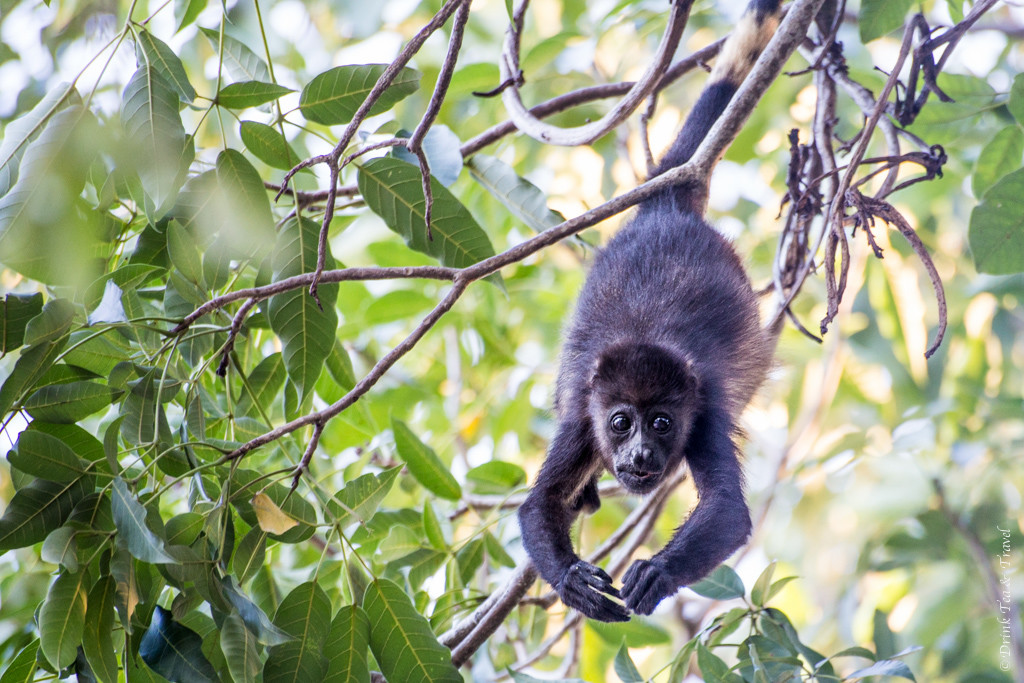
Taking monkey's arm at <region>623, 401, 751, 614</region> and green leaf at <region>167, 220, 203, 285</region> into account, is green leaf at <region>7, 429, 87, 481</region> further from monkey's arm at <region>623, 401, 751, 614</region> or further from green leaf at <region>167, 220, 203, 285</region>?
monkey's arm at <region>623, 401, 751, 614</region>

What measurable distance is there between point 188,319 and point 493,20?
4.07 metres

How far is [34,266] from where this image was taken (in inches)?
87.8

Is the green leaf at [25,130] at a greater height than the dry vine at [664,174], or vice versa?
the green leaf at [25,130]

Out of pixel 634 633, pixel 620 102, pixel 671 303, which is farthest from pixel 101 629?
pixel 671 303

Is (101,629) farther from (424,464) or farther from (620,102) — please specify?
(620,102)

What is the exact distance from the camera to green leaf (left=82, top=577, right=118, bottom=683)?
206 cm

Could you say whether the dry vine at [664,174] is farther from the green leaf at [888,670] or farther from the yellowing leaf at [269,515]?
the green leaf at [888,670]

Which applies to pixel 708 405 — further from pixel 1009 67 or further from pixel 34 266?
pixel 1009 67

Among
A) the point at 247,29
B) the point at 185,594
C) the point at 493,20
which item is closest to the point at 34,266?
the point at 185,594

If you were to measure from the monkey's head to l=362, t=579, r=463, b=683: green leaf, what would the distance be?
1.35 meters

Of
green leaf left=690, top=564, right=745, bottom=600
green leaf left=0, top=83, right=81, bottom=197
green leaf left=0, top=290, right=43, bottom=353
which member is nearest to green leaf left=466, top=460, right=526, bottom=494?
green leaf left=690, top=564, right=745, bottom=600

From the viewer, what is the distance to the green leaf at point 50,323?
6.66 ft

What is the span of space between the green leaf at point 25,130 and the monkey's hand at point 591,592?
2.04 metres

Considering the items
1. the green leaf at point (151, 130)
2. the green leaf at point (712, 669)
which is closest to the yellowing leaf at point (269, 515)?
the green leaf at point (151, 130)
